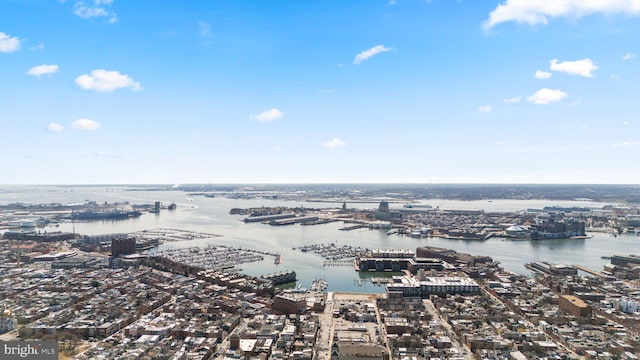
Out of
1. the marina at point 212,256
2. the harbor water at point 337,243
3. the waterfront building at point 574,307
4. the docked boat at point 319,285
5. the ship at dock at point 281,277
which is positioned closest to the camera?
the waterfront building at point 574,307

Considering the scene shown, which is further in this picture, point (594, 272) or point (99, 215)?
point (99, 215)

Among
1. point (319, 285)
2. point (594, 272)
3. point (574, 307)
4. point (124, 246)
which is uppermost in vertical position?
point (124, 246)

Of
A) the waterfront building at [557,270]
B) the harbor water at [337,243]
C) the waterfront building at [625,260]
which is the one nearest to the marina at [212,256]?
the harbor water at [337,243]

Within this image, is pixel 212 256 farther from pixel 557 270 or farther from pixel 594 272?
pixel 594 272

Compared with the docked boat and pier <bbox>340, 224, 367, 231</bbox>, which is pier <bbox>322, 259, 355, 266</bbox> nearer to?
the docked boat

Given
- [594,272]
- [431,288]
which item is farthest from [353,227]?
[431,288]

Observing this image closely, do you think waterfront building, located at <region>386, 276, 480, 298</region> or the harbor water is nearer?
waterfront building, located at <region>386, 276, 480, 298</region>

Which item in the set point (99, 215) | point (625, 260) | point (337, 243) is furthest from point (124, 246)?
point (99, 215)

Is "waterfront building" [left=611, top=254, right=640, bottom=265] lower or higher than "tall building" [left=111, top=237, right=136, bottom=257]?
lower

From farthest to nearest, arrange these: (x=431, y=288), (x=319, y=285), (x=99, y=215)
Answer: (x=99, y=215), (x=319, y=285), (x=431, y=288)

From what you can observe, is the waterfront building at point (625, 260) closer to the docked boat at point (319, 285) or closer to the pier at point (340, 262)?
the pier at point (340, 262)

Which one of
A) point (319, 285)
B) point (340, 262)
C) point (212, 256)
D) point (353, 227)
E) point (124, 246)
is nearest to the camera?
point (319, 285)

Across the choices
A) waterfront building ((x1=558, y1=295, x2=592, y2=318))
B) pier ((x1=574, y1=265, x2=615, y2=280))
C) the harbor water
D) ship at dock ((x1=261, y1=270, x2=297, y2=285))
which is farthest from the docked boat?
pier ((x1=574, y1=265, x2=615, y2=280))

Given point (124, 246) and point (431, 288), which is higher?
point (124, 246)
